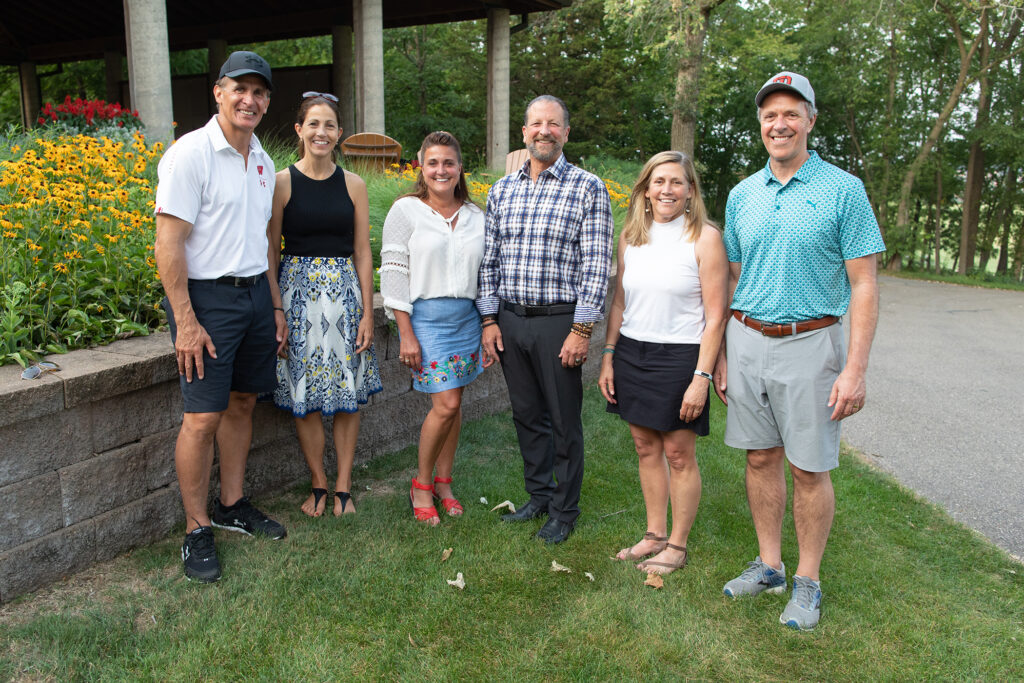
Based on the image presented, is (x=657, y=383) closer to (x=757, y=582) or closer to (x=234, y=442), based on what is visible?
(x=757, y=582)

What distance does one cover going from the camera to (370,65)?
36.4 feet

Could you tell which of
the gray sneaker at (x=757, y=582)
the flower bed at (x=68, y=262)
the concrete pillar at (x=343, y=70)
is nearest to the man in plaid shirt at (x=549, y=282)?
the gray sneaker at (x=757, y=582)

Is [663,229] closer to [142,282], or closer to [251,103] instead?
[251,103]

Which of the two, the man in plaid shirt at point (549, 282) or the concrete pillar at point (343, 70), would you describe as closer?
the man in plaid shirt at point (549, 282)

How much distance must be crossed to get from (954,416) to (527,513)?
4.07 m

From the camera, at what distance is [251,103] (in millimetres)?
3135

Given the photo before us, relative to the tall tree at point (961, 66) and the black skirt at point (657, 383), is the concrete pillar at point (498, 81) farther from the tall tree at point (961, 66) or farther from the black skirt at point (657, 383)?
the black skirt at point (657, 383)

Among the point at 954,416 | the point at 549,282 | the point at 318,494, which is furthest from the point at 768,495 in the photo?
the point at 954,416

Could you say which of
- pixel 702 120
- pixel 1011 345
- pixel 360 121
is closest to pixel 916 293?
pixel 1011 345

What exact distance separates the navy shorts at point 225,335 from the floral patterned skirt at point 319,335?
0.28m

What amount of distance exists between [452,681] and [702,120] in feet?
76.8

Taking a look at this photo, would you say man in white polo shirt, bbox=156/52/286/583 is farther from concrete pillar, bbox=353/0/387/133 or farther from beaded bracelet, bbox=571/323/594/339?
concrete pillar, bbox=353/0/387/133

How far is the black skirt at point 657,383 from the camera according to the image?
325cm

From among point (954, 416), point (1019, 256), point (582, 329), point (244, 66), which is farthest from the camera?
point (1019, 256)
